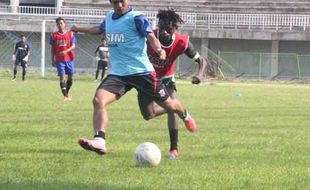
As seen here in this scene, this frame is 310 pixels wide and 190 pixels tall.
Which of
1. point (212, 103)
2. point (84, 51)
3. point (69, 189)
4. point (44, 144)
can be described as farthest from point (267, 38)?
point (69, 189)

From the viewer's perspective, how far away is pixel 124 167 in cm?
767

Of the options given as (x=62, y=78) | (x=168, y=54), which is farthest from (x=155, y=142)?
(x=62, y=78)

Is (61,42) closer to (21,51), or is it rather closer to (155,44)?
(155,44)

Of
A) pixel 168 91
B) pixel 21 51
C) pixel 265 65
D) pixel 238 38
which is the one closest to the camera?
pixel 168 91

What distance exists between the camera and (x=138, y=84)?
8.54 metres

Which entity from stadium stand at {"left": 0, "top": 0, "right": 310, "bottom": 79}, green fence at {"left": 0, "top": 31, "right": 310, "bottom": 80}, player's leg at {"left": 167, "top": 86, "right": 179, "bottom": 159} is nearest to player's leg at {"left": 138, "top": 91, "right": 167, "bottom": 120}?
player's leg at {"left": 167, "top": 86, "right": 179, "bottom": 159}

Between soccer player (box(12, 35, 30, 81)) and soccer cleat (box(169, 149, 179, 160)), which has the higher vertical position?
soccer cleat (box(169, 149, 179, 160))

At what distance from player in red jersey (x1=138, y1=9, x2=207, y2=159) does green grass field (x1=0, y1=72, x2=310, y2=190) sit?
1.28 feet

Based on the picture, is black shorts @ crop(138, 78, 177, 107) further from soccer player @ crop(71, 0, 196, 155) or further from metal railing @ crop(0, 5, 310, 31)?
metal railing @ crop(0, 5, 310, 31)

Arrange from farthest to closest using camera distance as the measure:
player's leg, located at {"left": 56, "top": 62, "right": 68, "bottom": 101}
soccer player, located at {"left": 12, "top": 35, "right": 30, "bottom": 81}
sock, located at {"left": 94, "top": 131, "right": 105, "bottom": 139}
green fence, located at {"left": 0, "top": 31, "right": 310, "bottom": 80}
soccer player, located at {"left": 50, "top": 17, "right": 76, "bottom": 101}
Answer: green fence, located at {"left": 0, "top": 31, "right": 310, "bottom": 80} < soccer player, located at {"left": 12, "top": 35, "right": 30, "bottom": 81} < soccer player, located at {"left": 50, "top": 17, "right": 76, "bottom": 101} < player's leg, located at {"left": 56, "top": 62, "right": 68, "bottom": 101} < sock, located at {"left": 94, "top": 131, "right": 105, "bottom": 139}

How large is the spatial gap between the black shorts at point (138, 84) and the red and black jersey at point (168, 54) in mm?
572

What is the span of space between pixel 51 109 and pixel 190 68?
3313 centimetres

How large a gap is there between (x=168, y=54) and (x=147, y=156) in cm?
183

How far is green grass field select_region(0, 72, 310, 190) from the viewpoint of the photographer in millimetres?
6750
